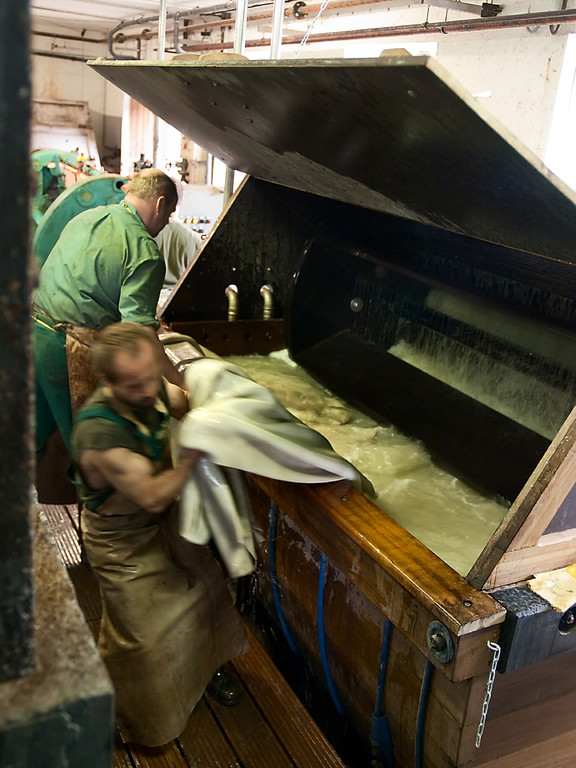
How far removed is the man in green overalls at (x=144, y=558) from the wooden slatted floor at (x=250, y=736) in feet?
0.16

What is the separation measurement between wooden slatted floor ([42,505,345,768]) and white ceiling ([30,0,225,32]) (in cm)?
681

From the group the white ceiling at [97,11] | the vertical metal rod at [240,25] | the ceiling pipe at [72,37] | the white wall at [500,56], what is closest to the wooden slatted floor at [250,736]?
the vertical metal rod at [240,25]

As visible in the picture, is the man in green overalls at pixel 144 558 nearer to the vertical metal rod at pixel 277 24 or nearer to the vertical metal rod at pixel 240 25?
the vertical metal rod at pixel 277 24

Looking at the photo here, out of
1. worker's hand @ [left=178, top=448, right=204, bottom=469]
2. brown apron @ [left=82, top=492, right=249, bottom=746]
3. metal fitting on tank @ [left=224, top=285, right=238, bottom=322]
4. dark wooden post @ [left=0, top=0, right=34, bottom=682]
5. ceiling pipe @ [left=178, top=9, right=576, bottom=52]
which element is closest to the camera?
dark wooden post @ [left=0, top=0, right=34, bottom=682]

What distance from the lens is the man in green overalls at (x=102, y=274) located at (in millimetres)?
2842

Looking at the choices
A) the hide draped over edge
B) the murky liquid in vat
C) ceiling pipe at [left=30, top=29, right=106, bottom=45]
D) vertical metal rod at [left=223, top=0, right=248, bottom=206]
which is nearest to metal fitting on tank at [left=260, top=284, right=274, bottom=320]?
the murky liquid in vat

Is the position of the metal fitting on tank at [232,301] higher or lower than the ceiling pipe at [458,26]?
lower

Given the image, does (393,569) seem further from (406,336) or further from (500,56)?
(500,56)

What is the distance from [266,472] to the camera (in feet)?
6.23

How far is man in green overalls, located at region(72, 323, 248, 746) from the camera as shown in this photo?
5.82 ft

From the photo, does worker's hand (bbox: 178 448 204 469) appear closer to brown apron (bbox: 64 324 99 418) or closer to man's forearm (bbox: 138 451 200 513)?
man's forearm (bbox: 138 451 200 513)

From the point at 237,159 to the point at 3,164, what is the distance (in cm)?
281

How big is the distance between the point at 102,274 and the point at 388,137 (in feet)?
5.03

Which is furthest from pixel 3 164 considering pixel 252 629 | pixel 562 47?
pixel 562 47
